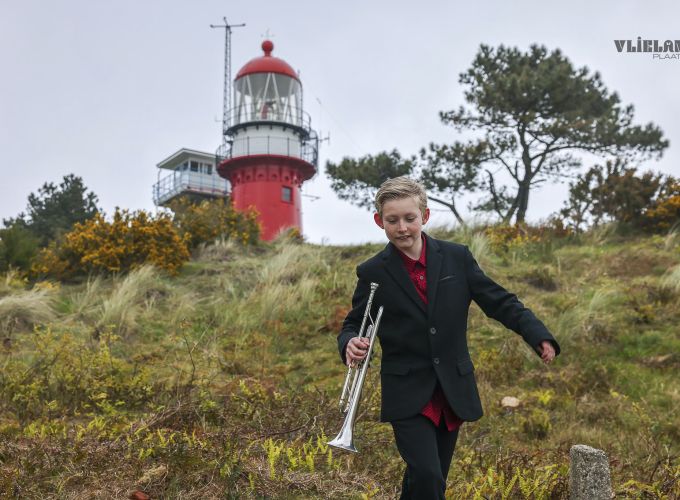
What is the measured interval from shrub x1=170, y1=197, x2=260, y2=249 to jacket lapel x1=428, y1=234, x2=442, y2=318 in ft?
36.2

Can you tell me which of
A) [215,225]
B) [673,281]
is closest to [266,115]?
[215,225]

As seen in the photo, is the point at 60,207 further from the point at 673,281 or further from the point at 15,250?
the point at 673,281

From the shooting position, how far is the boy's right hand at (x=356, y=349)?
3018 mm

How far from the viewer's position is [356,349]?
3.03 meters

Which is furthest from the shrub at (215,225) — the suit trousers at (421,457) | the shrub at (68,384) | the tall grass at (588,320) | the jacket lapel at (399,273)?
the suit trousers at (421,457)

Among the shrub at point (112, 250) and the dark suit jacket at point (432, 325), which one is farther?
the shrub at point (112, 250)

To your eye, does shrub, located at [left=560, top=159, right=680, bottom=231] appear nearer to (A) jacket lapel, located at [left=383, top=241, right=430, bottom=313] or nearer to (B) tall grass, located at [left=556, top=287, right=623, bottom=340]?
(B) tall grass, located at [left=556, top=287, right=623, bottom=340]

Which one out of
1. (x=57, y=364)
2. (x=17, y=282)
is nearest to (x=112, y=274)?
(x=17, y=282)

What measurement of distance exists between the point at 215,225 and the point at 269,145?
9231mm

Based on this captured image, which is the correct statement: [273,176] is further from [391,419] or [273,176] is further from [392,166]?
[391,419]

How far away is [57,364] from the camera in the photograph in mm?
6887

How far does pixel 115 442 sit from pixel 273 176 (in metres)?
19.9

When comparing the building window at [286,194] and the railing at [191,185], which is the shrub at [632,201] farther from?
the railing at [191,185]

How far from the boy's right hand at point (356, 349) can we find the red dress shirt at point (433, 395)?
38cm
